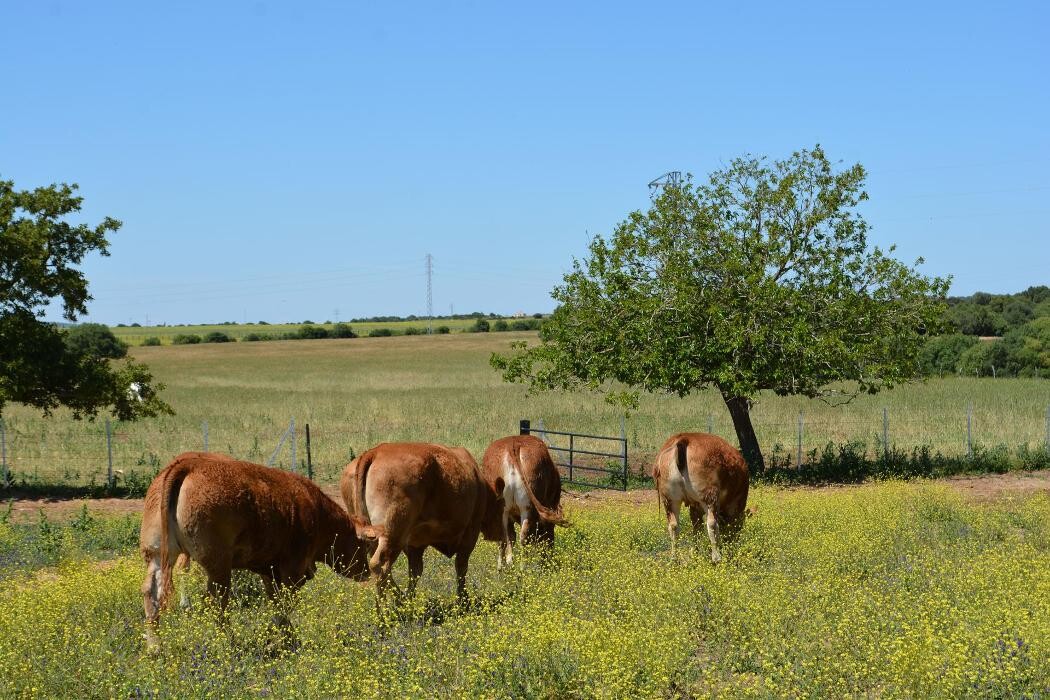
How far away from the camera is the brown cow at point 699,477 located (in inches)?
495

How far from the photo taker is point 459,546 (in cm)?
1031

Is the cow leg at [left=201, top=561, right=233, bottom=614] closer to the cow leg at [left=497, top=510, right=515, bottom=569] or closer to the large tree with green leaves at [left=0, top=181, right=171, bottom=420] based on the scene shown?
the cow leg at [left=497, top=510, right=515, bottom=569]

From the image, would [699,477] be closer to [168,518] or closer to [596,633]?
[596,633]

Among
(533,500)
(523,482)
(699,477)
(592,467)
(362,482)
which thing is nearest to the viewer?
(362,482)

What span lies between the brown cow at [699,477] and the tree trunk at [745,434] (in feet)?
33.2

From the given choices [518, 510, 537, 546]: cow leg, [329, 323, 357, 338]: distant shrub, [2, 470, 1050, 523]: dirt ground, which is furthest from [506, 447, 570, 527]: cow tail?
[329, 323, 357, 338]: distant shrub

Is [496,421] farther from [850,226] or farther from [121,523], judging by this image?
[121,523]

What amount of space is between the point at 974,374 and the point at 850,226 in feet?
133

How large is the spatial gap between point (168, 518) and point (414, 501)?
2396mm

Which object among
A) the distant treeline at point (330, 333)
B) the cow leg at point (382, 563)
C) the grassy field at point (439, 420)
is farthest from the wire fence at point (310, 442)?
the distant treeline at point (330, 333)

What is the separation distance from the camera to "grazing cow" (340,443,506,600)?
9.33m

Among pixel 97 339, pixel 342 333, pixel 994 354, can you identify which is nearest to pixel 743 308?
pixel 994 354

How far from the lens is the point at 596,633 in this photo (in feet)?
24.5

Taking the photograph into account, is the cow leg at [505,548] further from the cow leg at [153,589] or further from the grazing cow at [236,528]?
the cow leg at [153,589]
